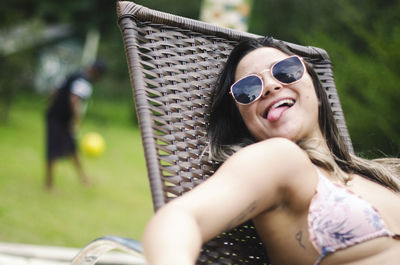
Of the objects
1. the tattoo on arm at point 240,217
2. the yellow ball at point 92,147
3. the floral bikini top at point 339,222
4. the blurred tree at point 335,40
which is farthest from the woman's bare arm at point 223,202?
the yellow ball at point 92,147

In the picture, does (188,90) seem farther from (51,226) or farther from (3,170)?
(3,170)

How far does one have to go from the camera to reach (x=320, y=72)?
268 centimetres

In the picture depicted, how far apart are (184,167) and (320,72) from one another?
4.22 ft

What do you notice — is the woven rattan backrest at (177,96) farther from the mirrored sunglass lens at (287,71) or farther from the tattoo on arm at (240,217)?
the mirrored sunglass lens at (287,71)

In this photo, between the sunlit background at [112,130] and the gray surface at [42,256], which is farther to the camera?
the sunlit background at [112,130]

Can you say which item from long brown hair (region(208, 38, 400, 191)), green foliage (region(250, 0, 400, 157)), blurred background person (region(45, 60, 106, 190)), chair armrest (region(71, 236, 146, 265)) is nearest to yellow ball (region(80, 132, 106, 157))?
blurred background person (region(45, 60, 106, 190))

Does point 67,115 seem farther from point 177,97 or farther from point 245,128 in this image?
point 245,128

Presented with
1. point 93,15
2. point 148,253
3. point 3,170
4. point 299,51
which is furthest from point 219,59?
point 93,15

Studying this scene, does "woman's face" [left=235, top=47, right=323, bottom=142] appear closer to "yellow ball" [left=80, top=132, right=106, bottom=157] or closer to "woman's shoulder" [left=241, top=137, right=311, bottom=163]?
"woman's shoulder" [left=241, top=137, right=311, bottom=163]

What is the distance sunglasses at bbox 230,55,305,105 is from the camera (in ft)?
5.88

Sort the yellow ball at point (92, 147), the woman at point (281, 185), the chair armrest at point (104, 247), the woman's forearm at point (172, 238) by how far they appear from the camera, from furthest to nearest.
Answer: the yellow ball at point (92, 147) < the chair armrest at point (104, 247) < the woman at point (281, 185) < the woman's forearm at point (172, 238)

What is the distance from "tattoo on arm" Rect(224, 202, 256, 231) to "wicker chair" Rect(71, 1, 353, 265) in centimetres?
27

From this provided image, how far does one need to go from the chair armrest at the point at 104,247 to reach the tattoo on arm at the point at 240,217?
0.39 m

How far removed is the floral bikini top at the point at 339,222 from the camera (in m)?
1.44
